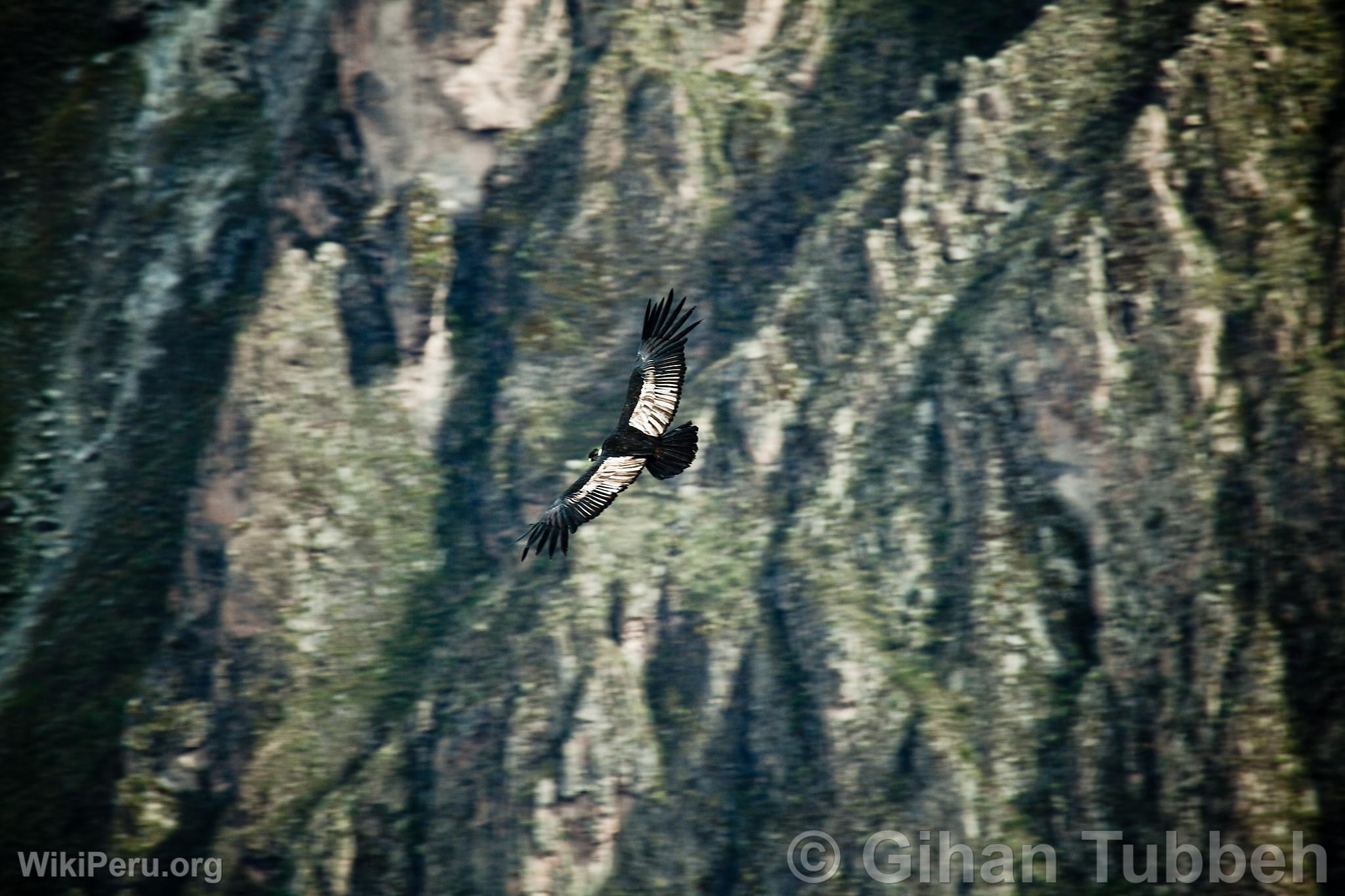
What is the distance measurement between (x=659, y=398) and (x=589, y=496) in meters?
2.67

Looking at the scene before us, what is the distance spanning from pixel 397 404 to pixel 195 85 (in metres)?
33.9

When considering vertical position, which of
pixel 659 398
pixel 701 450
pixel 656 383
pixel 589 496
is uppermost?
pixel 656 383

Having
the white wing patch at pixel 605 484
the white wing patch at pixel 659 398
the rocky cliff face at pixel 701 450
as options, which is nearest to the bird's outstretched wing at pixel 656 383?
the white wing patch at pixel 659 398

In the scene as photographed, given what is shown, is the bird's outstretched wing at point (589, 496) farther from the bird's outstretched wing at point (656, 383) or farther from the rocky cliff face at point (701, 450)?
the rocky cliff face at point (701, 450)

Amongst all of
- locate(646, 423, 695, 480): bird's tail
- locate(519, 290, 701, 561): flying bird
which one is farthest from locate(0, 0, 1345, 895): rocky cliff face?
locate(519, 290, 701, 561): flying bird

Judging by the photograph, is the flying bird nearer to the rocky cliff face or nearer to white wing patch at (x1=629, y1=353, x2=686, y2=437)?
white wing patch at (x1=629, y1=353, x2=686, y2=437)

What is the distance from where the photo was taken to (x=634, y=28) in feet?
327

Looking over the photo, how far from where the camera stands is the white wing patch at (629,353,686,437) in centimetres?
3016

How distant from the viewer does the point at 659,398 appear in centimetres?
3023

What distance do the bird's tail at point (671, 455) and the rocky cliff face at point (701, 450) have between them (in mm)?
53097

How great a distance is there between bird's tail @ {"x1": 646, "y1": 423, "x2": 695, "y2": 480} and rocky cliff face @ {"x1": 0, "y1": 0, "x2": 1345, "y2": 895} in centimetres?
5310

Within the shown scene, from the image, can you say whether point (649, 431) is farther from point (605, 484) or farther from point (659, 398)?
point (605, 484)

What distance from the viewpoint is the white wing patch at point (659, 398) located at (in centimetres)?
3016

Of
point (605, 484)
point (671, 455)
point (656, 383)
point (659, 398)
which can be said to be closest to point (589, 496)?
point (605, 484)
